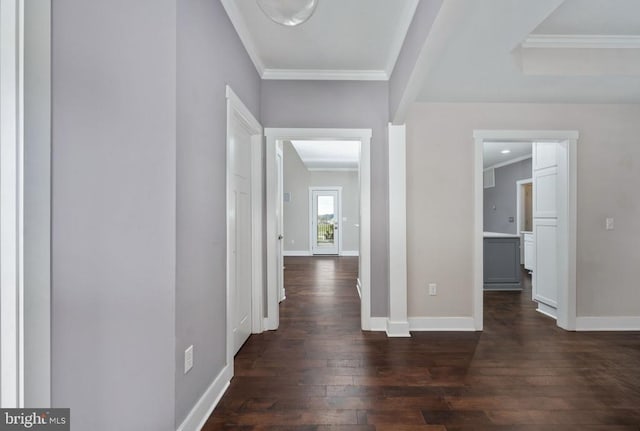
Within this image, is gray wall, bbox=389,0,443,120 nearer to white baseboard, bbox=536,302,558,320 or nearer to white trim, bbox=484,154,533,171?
white baseboard, bbox=536,302,558,320

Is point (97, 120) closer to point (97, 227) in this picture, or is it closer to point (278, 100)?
point (97, 227)

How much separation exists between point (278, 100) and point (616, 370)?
12.4 ft

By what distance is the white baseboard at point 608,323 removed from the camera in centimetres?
308

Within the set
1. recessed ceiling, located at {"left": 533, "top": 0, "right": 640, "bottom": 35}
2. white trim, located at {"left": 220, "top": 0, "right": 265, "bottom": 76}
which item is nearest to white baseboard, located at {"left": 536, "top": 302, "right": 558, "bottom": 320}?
recessed ceiling, located at {"left": 533, "top": 0, "right": 640, "bottom": 35}

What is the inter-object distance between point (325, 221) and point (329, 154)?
2852mm

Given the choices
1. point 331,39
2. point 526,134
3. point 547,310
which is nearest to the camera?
point 331,39

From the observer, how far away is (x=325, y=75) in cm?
302

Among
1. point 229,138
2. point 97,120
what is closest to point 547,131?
point 229,138

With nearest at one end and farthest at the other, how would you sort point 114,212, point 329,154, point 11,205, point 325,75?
point 11,205, point 114,212, point 325,75, point 329,154

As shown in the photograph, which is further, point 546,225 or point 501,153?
point 501,153

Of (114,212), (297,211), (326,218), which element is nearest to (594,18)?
(114,212)

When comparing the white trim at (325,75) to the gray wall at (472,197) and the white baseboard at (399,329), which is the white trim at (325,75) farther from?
the white baseboard at (399,329)

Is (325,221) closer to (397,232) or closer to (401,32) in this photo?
(397,232)

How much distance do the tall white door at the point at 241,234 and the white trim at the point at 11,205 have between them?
1.48 meters
